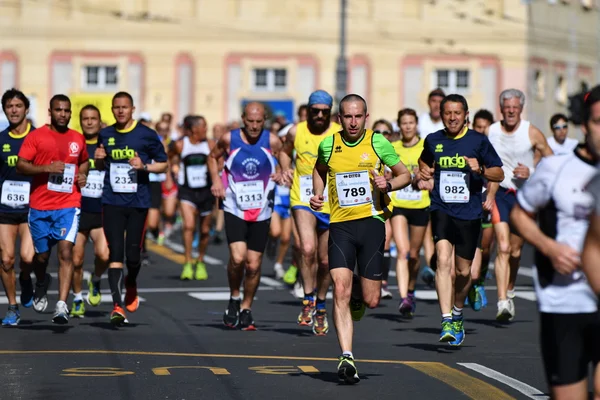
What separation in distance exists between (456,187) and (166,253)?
1184cm

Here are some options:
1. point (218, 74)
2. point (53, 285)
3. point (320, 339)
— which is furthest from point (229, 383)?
point (218, 74)

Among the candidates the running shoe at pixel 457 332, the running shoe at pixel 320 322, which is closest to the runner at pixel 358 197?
the running shoe at pixel 457 332

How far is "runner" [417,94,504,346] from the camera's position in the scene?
12.5 meters

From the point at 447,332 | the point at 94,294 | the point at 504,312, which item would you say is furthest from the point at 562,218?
the point at 94,294

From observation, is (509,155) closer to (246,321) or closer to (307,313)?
(307,313)

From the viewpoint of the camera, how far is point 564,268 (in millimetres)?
6699

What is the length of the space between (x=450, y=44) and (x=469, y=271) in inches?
1739

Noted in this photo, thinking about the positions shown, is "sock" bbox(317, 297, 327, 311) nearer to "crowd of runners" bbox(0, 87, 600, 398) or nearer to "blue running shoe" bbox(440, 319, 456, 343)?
"crowd of runners" bbox(0, 87, 600, 398)

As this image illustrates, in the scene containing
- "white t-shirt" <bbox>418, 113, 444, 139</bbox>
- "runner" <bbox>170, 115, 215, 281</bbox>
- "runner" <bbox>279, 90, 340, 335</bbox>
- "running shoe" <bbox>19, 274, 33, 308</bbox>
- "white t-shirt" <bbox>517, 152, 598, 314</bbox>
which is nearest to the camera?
"white t-shirt" <bbox>517, 152, 598, 314</bbox>

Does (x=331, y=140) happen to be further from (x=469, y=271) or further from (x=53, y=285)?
(x=53, y=285)

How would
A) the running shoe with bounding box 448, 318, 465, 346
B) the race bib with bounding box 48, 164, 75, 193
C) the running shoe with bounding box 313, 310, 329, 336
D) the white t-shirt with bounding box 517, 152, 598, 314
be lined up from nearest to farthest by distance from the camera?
the white t-shirt with bounding box 517, 152, 598, 314 → the running shoe with bounding box 448, 318, 465, 346 → the running shoe with bounding box 313, 310, 329, 336 → the race bib with bounding box 48, 164, 75, 193

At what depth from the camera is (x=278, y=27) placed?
55281 millimetres

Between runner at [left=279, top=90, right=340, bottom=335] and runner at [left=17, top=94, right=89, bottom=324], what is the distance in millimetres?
1755

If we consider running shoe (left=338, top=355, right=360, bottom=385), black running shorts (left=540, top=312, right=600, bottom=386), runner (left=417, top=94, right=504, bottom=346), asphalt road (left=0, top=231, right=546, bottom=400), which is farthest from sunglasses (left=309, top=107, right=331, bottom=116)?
black running shorts (left=540, top=312, right=600, bottom=386)
